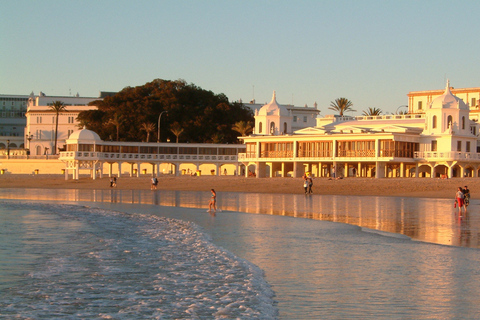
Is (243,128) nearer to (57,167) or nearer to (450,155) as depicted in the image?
(57,167)

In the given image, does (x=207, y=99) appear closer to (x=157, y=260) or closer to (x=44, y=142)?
(x=44, y=142)

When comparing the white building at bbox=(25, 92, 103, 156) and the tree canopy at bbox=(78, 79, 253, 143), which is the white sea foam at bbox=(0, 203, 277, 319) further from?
the white building at bbox=(25, 92, 103, 156)

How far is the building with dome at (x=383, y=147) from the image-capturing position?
66125 mm

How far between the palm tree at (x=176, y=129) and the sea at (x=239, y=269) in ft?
208

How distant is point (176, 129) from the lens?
9081 cm

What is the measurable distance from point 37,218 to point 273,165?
169 ft

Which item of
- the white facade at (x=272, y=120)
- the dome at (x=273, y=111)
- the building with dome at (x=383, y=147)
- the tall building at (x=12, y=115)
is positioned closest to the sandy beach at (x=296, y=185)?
the building with dome at (x=383, y=147)

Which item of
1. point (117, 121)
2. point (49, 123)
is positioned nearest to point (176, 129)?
point (117, 121)

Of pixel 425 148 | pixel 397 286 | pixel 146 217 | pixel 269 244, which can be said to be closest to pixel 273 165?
pixel 425 148

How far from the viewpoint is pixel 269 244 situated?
19125 millimetres

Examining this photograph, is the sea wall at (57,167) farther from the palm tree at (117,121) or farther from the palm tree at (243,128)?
the palm tree at (117,121)

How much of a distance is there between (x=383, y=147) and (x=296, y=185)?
12367 mm

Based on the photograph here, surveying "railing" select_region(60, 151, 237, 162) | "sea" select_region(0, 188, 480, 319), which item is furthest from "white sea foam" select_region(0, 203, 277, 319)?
"railing" select_region(60, 151, 237, 162)

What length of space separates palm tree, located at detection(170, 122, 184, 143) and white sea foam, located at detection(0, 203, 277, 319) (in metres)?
68.7
